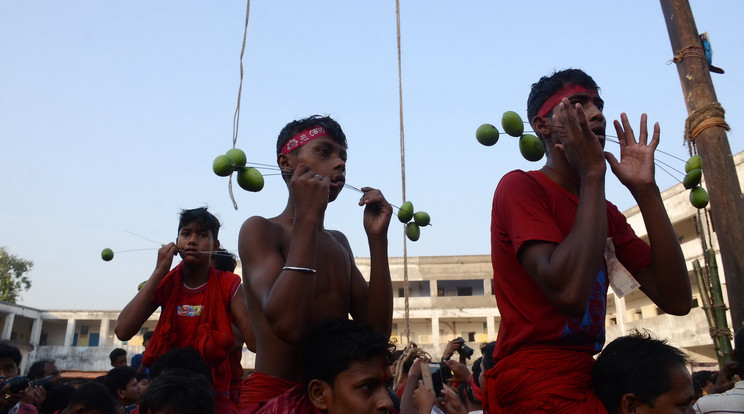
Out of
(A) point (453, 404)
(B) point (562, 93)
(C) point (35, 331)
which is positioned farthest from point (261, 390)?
(C) point (35, 331)

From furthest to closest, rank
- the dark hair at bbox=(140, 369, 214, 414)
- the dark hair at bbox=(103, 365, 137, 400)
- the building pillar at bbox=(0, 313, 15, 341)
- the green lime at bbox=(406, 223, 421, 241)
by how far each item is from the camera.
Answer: the building pillar at bbox=(0, 313, 15, 341) → the dark hair at bbox=(103, 365, 137, 400) → the green lime at bbox=(406, 223, 421, 241) → the dark hair at bbox=(140, 369, 214, 414)

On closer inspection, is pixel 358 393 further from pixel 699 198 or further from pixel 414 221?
pixel 699 198

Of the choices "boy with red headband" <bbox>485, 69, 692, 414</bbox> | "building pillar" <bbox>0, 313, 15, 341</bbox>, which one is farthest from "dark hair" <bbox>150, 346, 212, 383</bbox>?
"building pillar" <bbox>0, 313, 15, 341</bbox>

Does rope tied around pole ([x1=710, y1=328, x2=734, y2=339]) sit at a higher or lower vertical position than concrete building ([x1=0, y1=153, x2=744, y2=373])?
lower

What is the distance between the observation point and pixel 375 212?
274 centimetres

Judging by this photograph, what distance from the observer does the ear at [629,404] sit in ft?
6.52

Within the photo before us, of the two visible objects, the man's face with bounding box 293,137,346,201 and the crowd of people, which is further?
the man's face with bounding box 293,137,346,201

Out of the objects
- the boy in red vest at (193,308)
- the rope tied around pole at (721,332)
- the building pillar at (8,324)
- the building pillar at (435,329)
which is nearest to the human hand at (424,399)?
the boy in red vest at (193,308)

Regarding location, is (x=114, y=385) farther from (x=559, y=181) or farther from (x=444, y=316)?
(x=444, y=316)

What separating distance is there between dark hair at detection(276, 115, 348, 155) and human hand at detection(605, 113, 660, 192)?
114 cm

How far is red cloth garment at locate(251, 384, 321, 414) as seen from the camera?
205 centimetres

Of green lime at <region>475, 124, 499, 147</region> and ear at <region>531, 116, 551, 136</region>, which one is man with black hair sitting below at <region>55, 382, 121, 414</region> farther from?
ear at <region>531, 116, 551, 136</region>

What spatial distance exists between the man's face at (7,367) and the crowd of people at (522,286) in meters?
3.37

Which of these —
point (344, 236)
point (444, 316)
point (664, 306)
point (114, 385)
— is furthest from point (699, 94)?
point (444, 316)
